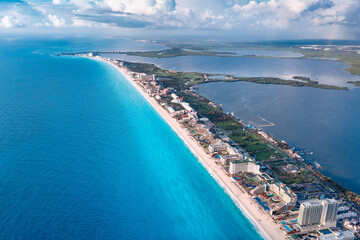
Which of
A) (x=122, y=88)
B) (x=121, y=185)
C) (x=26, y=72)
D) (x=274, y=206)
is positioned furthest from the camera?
(x=26, y=72)

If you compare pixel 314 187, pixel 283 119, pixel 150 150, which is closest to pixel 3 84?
pixel 150 150

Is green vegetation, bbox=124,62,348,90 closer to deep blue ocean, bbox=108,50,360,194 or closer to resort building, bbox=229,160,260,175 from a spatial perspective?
deep blue ocean, bbox=108,50,360,194

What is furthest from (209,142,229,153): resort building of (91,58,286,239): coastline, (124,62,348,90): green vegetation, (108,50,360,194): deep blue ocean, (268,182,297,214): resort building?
(124,62,348,90): green vegetation

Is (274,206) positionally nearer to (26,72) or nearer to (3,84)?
(3,84)

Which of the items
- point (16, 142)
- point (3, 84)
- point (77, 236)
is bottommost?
point (77, 236)

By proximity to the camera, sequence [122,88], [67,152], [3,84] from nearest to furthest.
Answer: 1. [67,152]
2. [3,84]
3. [122,88]

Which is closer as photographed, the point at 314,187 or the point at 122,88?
the point at 314,187

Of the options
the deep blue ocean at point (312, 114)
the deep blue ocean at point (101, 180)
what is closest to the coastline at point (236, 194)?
the deep blue ocean at point (101, 180)

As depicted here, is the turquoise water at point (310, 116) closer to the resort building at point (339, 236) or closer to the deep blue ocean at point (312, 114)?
the deep blue ocean at point (312, 114)
